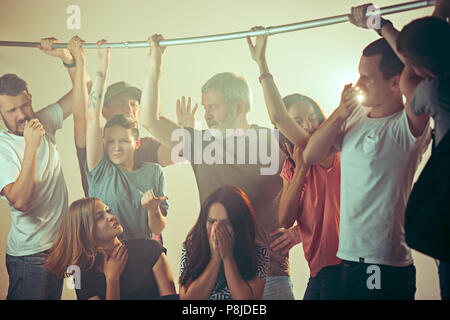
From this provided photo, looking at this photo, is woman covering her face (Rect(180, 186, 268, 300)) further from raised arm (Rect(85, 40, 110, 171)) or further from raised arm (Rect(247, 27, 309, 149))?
raised arm (Rect(85, 40, 110, 171))

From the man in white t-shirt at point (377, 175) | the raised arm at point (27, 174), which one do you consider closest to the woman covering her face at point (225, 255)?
the man in white t-shirt at point (377, 175)

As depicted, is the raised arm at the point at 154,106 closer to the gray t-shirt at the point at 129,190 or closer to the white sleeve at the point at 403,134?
the gray t-shirt at the point at 129,190

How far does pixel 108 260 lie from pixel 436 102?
1453 mm

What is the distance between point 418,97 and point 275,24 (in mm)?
689

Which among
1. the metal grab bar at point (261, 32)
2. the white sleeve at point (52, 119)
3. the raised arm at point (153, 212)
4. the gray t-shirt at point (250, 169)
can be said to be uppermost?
the metal grab bar at point (261, 32)

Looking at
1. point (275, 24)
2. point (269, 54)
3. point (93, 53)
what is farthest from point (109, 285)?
point (275, 24)

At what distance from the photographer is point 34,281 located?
2.04 m

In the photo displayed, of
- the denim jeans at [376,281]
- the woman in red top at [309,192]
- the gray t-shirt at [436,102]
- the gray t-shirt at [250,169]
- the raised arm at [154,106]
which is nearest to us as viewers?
the gray t-shirt at [436,102]

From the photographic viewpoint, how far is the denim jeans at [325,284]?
5.61 ft

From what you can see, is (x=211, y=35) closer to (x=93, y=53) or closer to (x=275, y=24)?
(x=275, y=24)

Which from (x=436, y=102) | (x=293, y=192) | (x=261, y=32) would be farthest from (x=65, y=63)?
(x=436, y=102)

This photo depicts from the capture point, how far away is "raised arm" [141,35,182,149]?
1.96m

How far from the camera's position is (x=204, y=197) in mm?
1916
